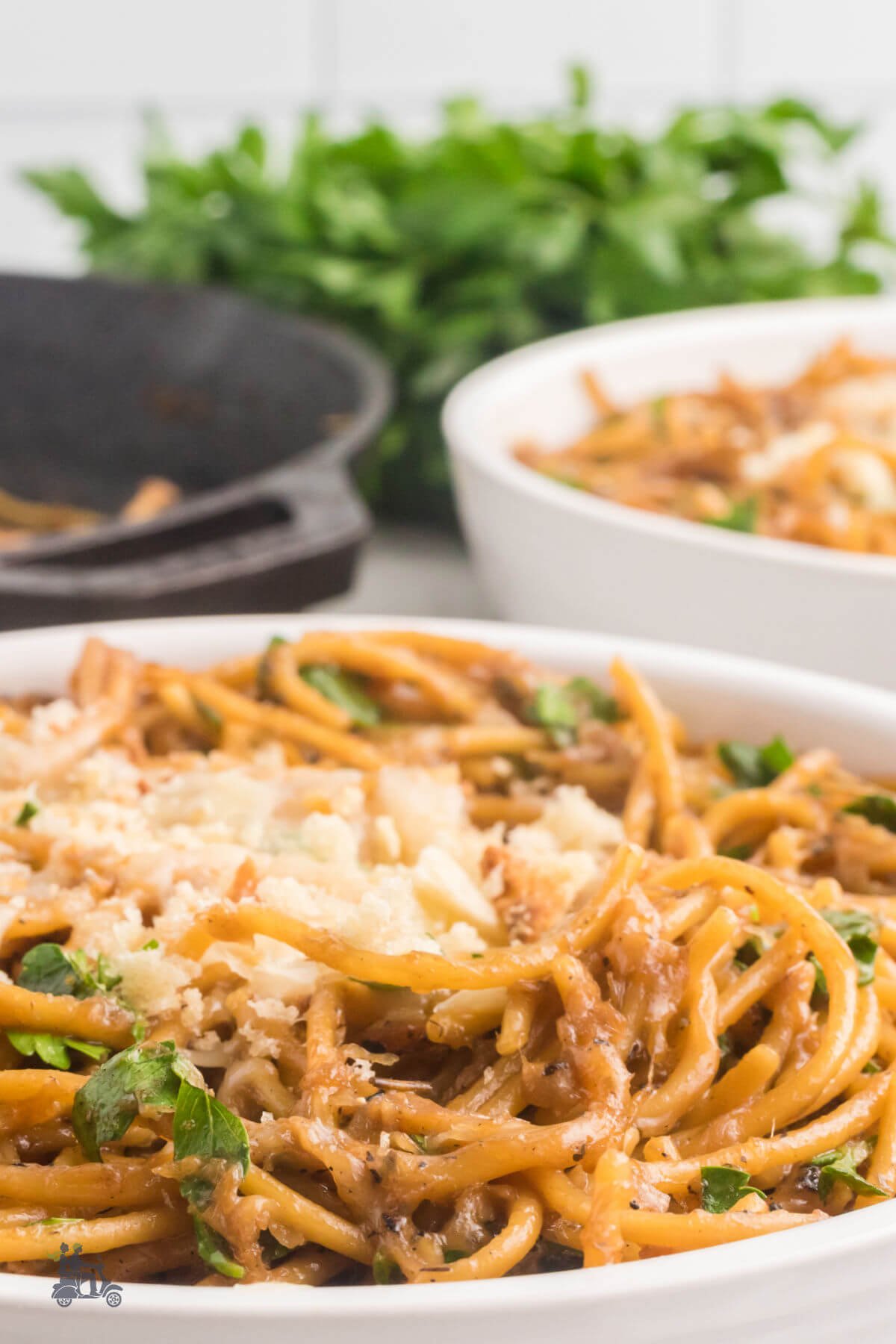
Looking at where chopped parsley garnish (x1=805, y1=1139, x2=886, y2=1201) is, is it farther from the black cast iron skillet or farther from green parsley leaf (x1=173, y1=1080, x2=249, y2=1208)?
the black cast iron skillet

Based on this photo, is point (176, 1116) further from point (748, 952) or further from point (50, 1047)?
point (748, 952)

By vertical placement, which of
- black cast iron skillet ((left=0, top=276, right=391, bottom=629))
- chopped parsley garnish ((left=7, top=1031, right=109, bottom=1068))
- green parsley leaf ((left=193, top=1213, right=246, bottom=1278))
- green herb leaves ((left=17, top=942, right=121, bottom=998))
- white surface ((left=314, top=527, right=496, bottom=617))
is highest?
green herb leaves ((left=17, top=942, right=121, bottom=998))

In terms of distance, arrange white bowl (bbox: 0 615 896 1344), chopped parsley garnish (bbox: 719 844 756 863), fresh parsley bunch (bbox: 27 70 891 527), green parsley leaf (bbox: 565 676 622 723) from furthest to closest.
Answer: fresh parsley bunch (bbox: 27 70 891 527) → green parsley leaf (bbox: 565 676 622 723) → chopped parsley garnish (bbox: 719 844 756 863) → white bowl (bbox: 0 615 896 1344)

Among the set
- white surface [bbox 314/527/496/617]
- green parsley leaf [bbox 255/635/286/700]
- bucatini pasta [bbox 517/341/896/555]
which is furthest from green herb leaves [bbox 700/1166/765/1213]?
white surface [bbox 314/527/496/617]

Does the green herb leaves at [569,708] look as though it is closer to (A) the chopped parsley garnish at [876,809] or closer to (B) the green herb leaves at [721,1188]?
(A) the chopped parsley garnish at [876,809]

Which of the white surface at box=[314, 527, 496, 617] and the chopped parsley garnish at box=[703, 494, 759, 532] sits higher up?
the chopped parsley garnish at box=[703, 494, 759, 532]
